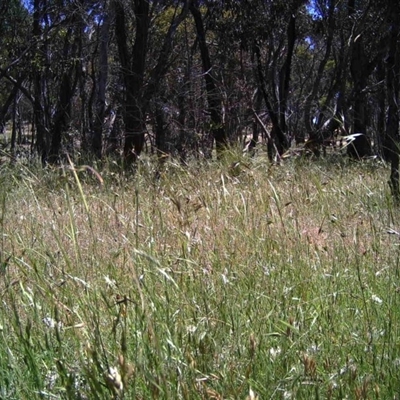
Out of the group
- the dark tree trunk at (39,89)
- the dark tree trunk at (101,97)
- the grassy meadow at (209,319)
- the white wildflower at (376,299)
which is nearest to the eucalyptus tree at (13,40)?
the dark tree trunk at (39,89)

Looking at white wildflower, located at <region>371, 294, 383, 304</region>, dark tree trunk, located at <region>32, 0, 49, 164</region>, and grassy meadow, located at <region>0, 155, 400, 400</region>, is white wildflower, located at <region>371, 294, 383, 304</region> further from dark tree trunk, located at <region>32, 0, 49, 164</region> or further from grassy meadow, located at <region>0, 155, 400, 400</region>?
dark tree trunk, located at <region>32, 0, 49, 164</region>

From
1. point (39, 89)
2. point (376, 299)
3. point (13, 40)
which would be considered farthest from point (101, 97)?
point (376, 299)

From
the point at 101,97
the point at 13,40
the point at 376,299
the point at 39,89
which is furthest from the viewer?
the point at 39,89

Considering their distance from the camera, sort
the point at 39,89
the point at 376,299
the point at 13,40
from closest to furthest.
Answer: the point at 376,299 < the point at 13,40 < the point at 39,89

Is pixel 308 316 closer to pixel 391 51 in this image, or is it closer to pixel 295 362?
pixel 295 362

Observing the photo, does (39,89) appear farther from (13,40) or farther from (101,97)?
(101,97)

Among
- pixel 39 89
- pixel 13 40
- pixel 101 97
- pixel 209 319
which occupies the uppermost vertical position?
pixel 13 40

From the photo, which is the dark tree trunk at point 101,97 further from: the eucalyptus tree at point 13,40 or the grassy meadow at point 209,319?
the grassy meadow at point 209,319

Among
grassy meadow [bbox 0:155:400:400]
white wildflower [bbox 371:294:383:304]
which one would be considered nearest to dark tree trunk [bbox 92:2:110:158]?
grassy meadow [bbox 0:155:400:400]

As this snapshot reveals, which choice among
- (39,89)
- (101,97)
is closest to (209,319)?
(101,97)

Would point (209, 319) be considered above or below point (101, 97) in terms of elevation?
below

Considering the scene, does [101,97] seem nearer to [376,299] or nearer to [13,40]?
[13,40]

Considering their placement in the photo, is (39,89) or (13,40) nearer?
(13,40)

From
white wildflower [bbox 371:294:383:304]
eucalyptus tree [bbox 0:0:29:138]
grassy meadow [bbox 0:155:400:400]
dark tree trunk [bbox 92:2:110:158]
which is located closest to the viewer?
grassy meadow [bbox 0:155:400:400]
